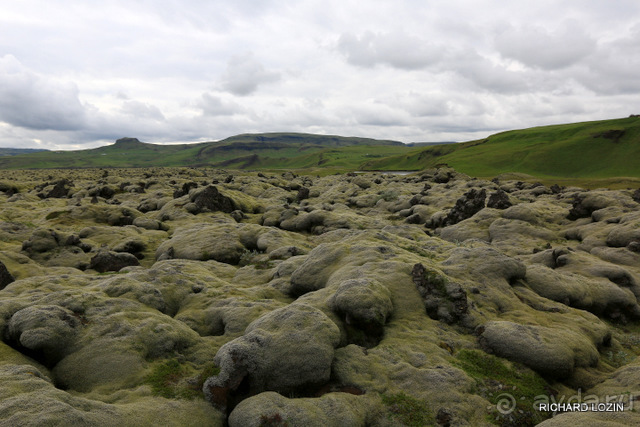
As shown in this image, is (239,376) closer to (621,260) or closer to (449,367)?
(449,367)

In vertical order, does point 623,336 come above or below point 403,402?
below

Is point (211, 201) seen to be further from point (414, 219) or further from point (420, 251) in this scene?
point (420, 251)

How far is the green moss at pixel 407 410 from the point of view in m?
10.6

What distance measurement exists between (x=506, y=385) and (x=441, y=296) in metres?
4.89

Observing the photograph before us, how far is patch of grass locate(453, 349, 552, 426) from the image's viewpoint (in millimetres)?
11125

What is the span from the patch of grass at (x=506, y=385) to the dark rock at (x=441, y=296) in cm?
216

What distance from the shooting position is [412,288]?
17.5 metres

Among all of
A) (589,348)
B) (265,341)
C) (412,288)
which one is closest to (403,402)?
(265,341)

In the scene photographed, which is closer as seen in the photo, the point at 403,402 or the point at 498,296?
the point at 403,402

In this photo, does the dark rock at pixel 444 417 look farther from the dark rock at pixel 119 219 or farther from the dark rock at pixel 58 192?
the dark rock at pixel 58 192

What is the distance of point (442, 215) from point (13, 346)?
43.3m

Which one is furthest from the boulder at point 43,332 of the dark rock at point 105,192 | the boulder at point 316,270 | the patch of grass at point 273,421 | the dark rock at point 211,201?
the dark rock at point 105,192

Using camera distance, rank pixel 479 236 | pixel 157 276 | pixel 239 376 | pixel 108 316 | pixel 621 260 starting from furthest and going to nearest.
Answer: pixel 479 236, pixel 621 260, pixel 157 276, pixel 108 316, pixel 239 376

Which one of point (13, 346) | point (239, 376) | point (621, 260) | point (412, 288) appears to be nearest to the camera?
point (239, 376)
